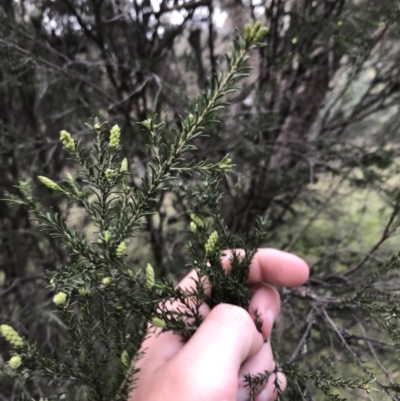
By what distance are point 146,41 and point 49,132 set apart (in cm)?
109

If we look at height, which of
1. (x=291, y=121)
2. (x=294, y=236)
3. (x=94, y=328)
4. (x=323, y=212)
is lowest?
(x=294, y=236)

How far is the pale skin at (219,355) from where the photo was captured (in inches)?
35.5

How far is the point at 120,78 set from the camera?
2.40 metres

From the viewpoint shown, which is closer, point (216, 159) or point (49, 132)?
point (216, 159)

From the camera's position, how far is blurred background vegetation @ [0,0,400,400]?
1934 millimetres

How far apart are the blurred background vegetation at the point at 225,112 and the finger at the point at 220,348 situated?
0.62 metres

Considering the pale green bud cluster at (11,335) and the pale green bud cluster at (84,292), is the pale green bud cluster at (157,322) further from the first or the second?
the pale green bud cluster at (11,335)

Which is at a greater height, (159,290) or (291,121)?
(291,121)

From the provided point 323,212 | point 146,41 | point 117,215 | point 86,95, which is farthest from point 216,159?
point 117,215

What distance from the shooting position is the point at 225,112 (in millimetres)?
2490

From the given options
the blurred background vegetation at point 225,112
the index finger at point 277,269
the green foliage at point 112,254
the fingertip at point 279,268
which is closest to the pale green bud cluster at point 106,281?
the green foliage at point 112,254

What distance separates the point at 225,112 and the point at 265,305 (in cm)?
152

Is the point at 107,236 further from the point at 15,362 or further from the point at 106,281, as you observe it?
the point at 15,362

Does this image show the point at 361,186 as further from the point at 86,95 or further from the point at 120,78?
the point at 86,95
